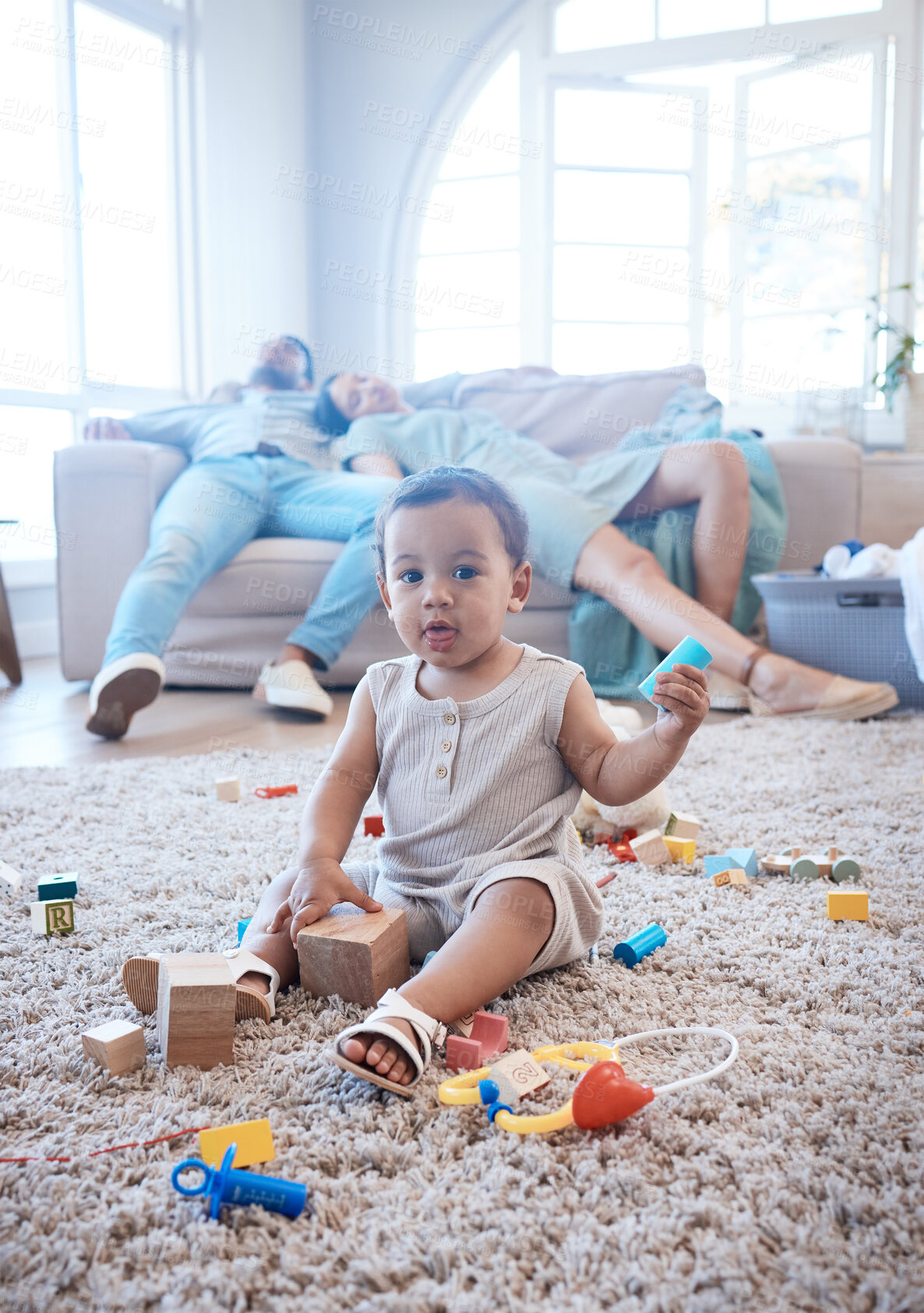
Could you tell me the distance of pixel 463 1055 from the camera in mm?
684

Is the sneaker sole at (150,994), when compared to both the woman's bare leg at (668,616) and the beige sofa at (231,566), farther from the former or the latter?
the beige sofa at (231,566)

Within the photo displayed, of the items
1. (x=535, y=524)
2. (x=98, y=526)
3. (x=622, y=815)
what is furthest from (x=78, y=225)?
(x=622, y=815)

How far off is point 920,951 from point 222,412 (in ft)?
7.05

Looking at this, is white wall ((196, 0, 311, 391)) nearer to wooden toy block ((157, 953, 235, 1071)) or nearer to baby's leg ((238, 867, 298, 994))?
baby's leg ((238, 867, 298, 994))

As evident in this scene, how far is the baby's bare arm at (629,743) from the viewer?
2.50 ft

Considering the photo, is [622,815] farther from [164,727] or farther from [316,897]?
[164,727]

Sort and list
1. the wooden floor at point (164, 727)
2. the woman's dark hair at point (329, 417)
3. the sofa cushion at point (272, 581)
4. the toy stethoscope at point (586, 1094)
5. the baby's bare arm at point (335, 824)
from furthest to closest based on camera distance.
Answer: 1. the woman's dark hair at point (329, 417)
2. the sofa cushion at point (272, 581)
3. the wooden floor at point (164, 727)
4. the baby's bare arm at point (335, 824)
5. the toy stethoscope at point (586, 1094)

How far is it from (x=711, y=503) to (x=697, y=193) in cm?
243

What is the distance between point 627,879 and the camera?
1065 mm

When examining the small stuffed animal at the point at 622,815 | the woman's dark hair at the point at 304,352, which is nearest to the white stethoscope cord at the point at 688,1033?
the small stuffed animal at the point at 622,815

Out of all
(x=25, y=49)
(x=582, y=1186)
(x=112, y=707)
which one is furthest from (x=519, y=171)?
(x=582, y=1186)

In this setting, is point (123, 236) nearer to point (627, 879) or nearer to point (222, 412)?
point (222, 412)

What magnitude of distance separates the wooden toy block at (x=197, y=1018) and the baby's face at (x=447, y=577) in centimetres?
31

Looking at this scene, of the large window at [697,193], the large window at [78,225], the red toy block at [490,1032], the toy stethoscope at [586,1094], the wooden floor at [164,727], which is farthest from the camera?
the large window at [697,193]
